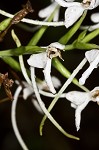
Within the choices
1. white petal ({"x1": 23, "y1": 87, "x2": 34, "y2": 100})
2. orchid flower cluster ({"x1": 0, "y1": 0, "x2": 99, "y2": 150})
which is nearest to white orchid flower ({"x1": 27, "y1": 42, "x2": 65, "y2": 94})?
orchid flower cluster ({"x1": 0, "y1": 0, "x2": 99, "y2": 150})

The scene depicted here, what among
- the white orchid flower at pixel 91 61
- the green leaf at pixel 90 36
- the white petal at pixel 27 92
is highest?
the green leaf at pixel 90 36

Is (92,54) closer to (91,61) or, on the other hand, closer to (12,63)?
(91,61)

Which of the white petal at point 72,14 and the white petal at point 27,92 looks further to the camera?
the white petal at point 27,92

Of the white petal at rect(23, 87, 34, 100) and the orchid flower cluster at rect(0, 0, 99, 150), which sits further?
the white petal at rect(23, 87, 34, 100)

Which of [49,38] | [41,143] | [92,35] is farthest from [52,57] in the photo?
[41,143]

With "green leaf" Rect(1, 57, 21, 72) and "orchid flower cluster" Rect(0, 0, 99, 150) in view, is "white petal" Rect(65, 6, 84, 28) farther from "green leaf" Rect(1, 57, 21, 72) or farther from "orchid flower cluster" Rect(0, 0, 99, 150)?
"green leaf" Rect(1, 57, 21, 72)

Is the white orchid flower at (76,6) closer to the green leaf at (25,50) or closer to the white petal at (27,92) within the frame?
the green leaf at (25,50)

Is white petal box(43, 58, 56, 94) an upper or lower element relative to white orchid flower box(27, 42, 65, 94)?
lower

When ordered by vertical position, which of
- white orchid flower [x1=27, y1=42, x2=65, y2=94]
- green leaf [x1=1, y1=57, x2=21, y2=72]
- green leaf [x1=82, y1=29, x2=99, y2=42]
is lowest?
green leaf [x1=82, y1=29, x2=99, y2=42]

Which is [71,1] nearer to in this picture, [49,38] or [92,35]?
[92,35]

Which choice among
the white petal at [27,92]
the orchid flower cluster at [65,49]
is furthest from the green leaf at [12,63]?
the white petal at [27,92]
